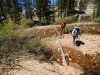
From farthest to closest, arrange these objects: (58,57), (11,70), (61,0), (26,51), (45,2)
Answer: (61,0), (45,2), (58,57), (26,51), (11,70)

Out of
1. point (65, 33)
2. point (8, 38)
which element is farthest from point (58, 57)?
point (65, 33)

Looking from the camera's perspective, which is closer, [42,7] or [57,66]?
[57,66]

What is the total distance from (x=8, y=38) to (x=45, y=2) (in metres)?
33.9

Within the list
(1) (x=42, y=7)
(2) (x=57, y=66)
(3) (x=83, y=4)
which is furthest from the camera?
(3) (x=83, y=4)

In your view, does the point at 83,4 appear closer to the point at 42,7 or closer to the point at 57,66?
the point at 42,7

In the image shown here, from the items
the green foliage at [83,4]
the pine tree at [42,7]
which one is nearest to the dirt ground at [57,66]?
the pine tree at [42,7]

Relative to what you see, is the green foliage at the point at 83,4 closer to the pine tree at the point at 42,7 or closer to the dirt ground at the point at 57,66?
the pine tree at the point at 42,7

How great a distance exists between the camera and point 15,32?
11.0m

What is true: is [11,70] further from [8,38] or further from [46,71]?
[8,38]

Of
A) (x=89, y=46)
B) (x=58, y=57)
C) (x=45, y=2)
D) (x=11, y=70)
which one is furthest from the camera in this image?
(x=45, y=2)

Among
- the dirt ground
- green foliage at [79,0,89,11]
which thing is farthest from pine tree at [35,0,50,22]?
the dirt ground

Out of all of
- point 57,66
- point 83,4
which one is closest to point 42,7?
point 83,4

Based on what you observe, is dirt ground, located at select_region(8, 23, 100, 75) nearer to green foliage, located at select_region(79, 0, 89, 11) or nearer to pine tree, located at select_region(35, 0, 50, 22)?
pine tree, located at select_region(35, 0, 50, 22)

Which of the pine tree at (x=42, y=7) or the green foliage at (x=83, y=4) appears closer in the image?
the pine tree at (x=42, y=7)
